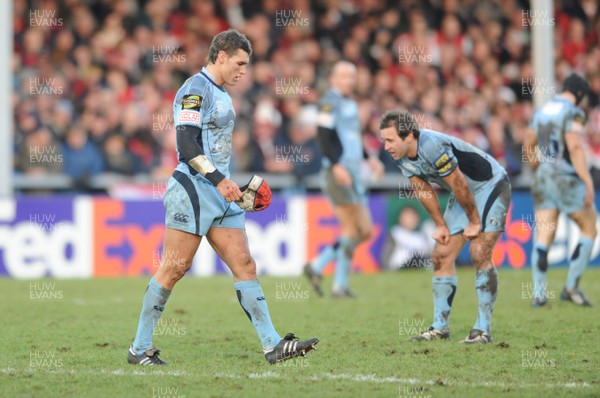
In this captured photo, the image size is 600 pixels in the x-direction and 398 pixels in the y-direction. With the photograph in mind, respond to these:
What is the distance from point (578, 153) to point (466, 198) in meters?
3.36

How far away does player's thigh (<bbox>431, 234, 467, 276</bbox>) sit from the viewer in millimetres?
8812

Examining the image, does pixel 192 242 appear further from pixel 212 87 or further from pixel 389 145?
pixel 389 145

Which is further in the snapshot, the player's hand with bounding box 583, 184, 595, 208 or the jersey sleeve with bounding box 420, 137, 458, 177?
the player's hand with bounding box 583, 184, 595, 208

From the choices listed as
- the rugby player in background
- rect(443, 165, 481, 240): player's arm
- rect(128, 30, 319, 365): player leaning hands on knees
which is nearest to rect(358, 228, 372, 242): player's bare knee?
the rugby player in background

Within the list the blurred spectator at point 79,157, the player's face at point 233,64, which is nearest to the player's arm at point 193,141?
the player's face at point 233,64

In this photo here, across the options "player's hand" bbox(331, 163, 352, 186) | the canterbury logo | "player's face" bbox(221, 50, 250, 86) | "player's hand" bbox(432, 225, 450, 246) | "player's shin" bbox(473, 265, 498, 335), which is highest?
"player's face" bbox(221, 50, 250, 86)

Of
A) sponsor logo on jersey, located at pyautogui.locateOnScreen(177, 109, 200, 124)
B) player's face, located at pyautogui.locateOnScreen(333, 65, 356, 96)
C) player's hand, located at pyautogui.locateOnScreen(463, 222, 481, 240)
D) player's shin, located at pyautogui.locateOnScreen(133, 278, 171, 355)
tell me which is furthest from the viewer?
player's face, located at pyautogui.locateOnScreen(333, 65, 356, 96)

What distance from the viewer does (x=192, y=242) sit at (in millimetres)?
7449

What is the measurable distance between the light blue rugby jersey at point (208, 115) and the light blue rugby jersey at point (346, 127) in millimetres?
5124

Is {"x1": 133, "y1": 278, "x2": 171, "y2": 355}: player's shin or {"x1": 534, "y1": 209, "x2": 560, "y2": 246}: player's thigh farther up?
{"x1": 534, "y1": 209, "x2": 560, "y2": 246}: player's thigh

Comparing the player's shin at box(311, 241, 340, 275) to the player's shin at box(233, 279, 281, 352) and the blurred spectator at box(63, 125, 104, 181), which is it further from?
the blurred spectator at box(63, 125, 104, 181)

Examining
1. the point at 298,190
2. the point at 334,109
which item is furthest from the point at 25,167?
the point at 334,109

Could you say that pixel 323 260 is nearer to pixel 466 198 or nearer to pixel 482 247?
pixel 482 247

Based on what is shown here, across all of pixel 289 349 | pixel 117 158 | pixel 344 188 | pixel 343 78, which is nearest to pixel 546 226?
pixel 344 188
